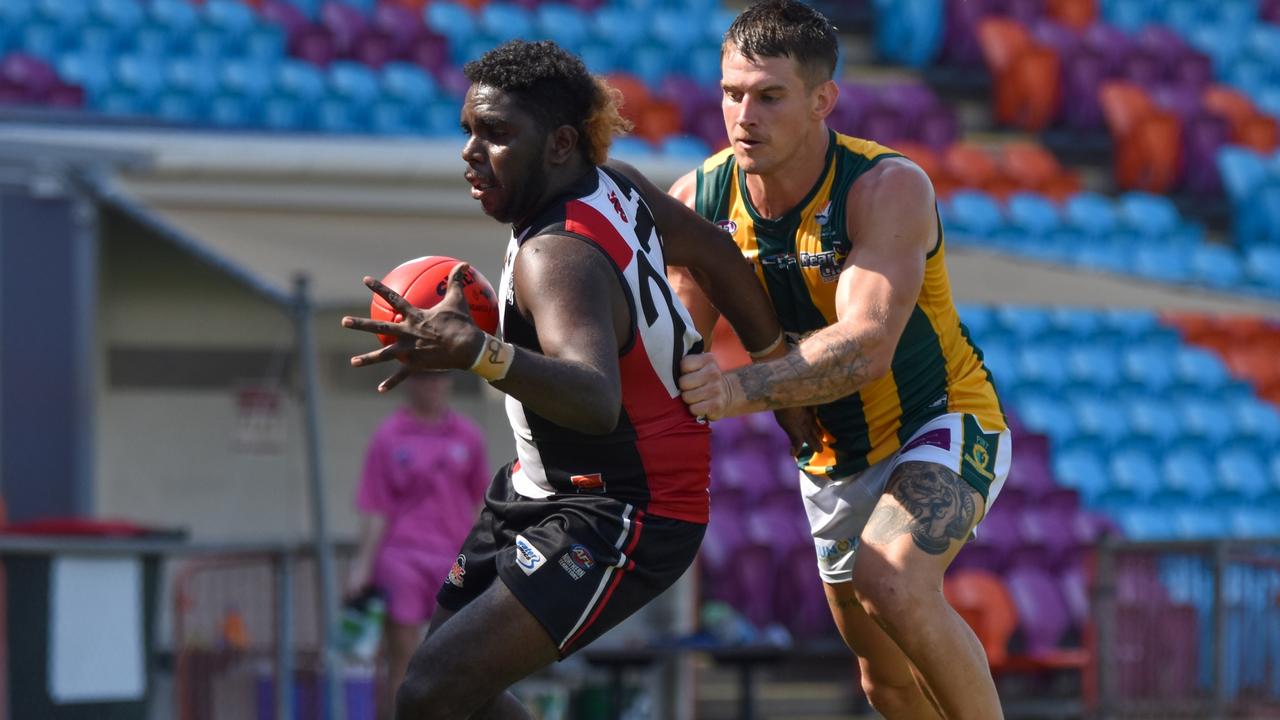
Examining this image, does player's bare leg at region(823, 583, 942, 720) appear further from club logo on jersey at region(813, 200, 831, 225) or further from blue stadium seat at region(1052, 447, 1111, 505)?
blue stadium seat at region(1052, 447, 1111, 505)

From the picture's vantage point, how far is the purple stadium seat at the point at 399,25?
50.7ft

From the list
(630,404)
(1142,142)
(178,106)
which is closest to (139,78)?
(178,106)

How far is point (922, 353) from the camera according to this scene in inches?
192

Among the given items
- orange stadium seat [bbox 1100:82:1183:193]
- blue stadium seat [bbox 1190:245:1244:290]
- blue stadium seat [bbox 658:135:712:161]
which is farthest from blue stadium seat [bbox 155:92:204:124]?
orange stadium seat [bbox 1100:82:1183:193]

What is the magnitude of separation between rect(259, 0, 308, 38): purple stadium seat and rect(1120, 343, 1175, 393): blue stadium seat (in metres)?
7.39

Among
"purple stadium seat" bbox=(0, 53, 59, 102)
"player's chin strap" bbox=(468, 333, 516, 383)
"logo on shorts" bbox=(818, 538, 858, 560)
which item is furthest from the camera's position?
"purple stadium seat" bbox=(0, 53, 59, 102)

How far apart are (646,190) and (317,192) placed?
→ 3357mm

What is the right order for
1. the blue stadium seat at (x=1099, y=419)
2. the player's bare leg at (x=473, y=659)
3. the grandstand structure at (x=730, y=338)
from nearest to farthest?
the player's bare leg at (x=473, y=659) → the grandstand structure at (x=730, y=338) → the blue stadium seat at (x=1099, y=419)

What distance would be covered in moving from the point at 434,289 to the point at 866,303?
1.13m

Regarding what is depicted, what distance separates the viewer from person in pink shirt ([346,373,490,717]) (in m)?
8.44

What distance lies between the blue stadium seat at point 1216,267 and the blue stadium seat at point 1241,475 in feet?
6.02

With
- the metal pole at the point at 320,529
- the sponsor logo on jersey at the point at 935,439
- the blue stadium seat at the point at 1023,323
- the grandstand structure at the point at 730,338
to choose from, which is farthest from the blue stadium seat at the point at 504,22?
the sponsor logo on jersey at the point at 935,439

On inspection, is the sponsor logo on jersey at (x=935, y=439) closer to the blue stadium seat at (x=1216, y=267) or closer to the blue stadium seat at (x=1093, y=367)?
the blue stadium seat at (x=1093, y=367)

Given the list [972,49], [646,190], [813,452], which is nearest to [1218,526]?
[972,49]
